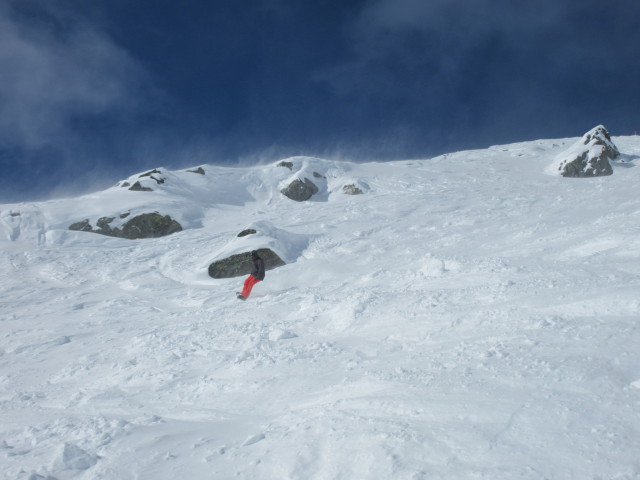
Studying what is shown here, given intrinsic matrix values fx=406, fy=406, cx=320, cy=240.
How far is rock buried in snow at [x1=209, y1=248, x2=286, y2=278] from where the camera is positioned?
43.9 ft

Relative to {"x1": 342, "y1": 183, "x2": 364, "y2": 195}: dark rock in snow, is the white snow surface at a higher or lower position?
lower

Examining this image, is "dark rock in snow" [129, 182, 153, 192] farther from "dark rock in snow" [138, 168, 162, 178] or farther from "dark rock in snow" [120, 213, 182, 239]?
"dark rock in snow" [120, 213, 182, 239]

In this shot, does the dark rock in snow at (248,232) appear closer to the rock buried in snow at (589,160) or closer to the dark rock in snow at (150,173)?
the dark rock in snow at (150,173)

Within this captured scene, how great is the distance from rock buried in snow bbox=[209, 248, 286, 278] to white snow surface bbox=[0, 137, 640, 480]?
38 cm

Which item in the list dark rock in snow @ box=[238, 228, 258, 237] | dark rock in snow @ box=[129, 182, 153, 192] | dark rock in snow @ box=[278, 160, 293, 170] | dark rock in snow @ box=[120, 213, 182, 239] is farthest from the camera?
dark rock in snow @ box=[278, 160, 293, 170]

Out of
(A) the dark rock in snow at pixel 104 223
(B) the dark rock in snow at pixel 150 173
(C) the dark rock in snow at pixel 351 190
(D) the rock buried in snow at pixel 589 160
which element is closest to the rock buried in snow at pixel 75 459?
(A) the dark rock in snow at pixel 104 223

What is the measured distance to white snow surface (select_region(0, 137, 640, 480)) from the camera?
10.4 feet

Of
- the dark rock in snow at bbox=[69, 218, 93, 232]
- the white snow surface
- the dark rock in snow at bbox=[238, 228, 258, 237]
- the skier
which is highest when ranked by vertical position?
the dark rock in snow at bbox=[69, 218, 93, 232]

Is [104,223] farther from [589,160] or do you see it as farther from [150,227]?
[589,160]

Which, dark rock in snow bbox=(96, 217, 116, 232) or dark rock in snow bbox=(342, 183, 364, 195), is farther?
dark rock in snow bbox=(342, 183, 364, 195)

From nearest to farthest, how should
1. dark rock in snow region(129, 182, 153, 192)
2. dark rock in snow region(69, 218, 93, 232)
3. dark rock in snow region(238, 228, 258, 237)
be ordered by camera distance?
dark rock in snow region(238, 228, 258, 237)
dark rock in snow region(69, 218, 93, 232)
dark rock in snow region(129, 182, 153, 192)

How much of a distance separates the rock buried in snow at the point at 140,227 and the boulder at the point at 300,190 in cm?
865

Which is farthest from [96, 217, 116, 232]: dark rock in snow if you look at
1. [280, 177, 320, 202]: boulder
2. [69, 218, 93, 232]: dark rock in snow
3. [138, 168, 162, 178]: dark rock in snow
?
[280, 177, 320, 202]: boulder

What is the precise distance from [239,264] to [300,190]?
15.0m
